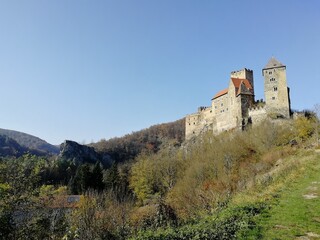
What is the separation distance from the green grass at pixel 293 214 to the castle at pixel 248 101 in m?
30.5

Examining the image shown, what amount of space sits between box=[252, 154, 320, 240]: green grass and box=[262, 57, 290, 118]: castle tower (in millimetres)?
29889

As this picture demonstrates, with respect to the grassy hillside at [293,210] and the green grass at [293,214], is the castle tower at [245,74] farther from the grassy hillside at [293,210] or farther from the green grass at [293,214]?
the green grass at [293,214]

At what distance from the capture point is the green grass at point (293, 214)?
30.7 ft

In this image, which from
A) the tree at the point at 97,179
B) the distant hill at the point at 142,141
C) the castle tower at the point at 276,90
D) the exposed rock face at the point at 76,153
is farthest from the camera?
the distant hill at the point at 142,141

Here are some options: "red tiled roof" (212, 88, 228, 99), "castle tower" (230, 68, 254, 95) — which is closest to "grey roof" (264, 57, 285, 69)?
"castle tower" (230, 68, 254, 95)

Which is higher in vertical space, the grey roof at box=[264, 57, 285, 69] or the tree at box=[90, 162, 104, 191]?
the grey roof at box=[264, 57, 285, 69]

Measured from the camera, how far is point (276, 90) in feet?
156

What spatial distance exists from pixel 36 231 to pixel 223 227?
6.78 meters

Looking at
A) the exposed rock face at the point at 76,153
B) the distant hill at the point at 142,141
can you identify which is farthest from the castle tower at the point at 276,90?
the distant hill at the point at 142,141

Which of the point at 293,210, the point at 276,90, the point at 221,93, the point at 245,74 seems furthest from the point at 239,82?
the point at 293,210

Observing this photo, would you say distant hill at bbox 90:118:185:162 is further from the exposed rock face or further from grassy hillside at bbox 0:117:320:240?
grassy hillside at bbox 0:117:320:240

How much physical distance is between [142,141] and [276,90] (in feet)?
347

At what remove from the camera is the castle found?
47.0m

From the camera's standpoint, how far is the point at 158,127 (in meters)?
168
